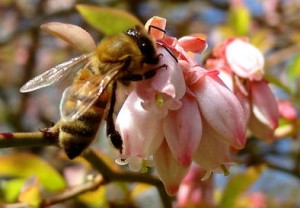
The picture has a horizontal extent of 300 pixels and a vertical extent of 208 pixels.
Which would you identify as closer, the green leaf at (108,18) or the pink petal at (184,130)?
the pink petal at (184,130)

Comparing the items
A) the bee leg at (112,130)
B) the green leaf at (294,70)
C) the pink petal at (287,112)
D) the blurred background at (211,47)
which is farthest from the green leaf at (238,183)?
the bee leg at (112,130)

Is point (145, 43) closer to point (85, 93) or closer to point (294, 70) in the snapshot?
point (85, 93)

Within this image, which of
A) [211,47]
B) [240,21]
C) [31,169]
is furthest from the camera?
[211,47]

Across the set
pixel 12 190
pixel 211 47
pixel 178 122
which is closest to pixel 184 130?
pixel 178 122

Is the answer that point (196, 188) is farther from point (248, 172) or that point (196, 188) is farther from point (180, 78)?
point (180, 78)

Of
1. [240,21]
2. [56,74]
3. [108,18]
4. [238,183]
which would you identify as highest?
[56,74]

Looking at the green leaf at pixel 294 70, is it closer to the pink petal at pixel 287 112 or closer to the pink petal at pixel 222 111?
the pink petal at pixel 287 112

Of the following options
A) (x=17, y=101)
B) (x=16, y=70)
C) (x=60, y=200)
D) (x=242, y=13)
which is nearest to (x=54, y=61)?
(x=16, y=70)
